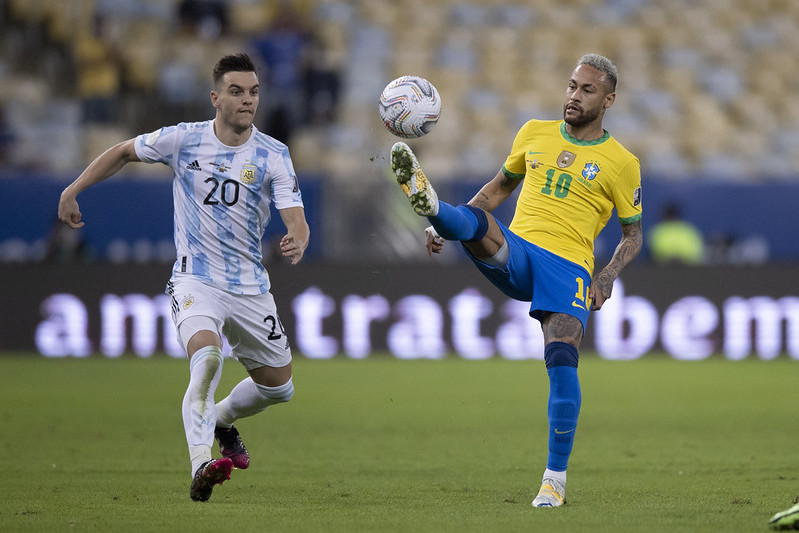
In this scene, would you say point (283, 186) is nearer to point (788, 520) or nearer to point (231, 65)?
point (231, 65)

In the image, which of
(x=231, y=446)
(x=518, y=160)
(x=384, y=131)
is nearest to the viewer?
(x=518, y=160)

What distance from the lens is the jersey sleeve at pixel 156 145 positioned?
6.78 metres

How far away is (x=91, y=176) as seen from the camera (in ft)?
21.7

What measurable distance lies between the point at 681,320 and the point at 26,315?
814 cm

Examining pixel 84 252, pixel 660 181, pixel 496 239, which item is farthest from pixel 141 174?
pixel 496 239

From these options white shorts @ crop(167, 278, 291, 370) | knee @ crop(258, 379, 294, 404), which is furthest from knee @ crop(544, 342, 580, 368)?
knee @ crop(258, 379, 294, 404)

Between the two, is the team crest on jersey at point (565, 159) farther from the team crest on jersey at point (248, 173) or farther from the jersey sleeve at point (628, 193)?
the team crest on jersey at point (248, 173)

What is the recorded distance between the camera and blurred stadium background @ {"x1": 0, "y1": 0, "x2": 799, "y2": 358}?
15758 millimetres

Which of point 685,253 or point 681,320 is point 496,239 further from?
point 685,253

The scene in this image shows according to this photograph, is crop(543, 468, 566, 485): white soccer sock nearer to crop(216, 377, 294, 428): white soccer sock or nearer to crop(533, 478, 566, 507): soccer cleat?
crop(533, 478, 566, 507): soccer cleat

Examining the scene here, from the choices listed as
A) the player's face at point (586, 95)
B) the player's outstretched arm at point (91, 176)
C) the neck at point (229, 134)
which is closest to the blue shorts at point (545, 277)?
the player's face at point (586, 95)

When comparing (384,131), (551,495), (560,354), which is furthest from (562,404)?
(384,131)

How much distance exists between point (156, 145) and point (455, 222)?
5.76 ft

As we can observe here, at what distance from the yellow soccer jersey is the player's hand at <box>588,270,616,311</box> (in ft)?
0.66
